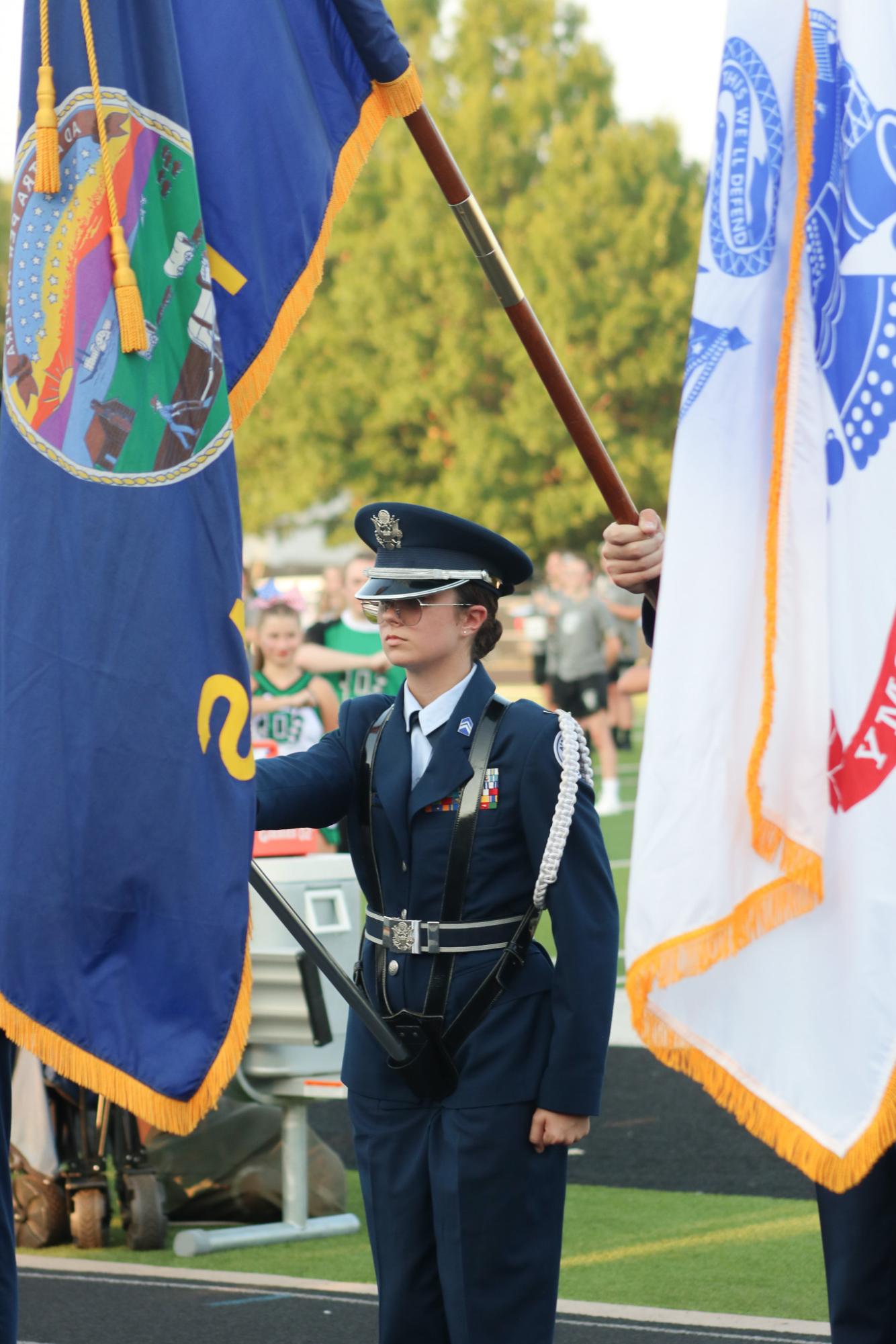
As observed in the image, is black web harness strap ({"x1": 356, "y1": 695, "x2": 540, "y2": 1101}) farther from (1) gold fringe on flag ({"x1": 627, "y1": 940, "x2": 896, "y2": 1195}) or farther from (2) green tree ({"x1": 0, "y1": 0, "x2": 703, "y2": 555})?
(2) green tree ({"x1": 0, "y1": 0, "x2": 703, "y2": 555})

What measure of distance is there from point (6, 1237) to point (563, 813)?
135 cm

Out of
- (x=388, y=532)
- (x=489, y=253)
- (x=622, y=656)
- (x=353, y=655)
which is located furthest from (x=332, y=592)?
(x=489, y=253)

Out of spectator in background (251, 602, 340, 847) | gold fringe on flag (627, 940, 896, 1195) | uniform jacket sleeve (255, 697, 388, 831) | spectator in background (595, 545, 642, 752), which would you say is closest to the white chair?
uniform jacket sleeve (255, 697, 388, 831)

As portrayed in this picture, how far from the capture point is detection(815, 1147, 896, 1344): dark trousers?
3.42 m

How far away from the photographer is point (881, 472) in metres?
3.01

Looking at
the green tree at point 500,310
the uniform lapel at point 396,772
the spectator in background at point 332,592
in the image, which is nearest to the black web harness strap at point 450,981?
the uniform lapel at point 396,772

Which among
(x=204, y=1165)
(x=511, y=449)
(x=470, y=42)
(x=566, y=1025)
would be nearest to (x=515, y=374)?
(x=511, y=449)

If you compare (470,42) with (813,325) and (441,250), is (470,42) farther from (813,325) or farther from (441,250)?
(813,325)

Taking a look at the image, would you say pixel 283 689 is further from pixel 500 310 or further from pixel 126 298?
pixel 500 310

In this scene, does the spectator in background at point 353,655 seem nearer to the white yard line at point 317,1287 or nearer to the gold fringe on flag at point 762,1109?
the white yard line at point 317,1287

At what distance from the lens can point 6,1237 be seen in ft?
12.5

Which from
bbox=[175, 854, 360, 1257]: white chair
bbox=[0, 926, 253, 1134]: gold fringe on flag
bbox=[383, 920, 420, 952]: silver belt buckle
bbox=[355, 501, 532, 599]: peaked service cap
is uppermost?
bbox=[355, 501, 532, 599]: peaked service cap

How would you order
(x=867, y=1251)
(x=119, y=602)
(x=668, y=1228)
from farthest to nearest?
(x=668, y=1228) → (x=119, y=602) → (x=867, y=1251)

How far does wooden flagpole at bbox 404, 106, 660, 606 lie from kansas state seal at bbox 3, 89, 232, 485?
0.46 m
